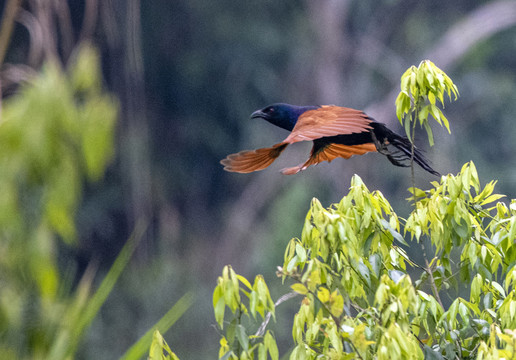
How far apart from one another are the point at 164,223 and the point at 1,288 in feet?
27.3

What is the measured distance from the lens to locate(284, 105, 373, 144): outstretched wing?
1886 mm

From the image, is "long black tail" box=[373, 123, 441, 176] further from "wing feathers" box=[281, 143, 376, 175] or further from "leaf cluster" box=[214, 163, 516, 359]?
"leaf cluster" box=[214, 163, 516, 359]

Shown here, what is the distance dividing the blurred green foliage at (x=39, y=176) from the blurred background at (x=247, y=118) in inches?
283

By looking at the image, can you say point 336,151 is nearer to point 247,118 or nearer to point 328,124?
point 328,124

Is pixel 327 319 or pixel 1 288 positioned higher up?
pixel 327 319

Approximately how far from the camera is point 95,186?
936 centimetres

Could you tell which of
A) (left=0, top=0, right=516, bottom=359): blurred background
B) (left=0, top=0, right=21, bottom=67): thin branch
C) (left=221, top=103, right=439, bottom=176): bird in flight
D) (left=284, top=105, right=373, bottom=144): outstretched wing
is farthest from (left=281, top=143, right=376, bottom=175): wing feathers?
(left=0, top=0, right=516, bottom=359): blurred background

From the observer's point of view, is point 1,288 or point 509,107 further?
point 509,107

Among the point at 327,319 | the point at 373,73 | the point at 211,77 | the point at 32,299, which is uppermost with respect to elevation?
the point at 373,73

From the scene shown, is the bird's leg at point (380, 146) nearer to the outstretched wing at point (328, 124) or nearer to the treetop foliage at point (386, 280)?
the outstretched wing at point (328, 124)

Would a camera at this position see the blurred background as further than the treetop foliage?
Yes

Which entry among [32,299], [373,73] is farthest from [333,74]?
[32,299]

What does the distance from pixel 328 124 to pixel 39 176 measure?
71 cm

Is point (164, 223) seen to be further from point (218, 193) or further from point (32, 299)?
point (32, 299)
